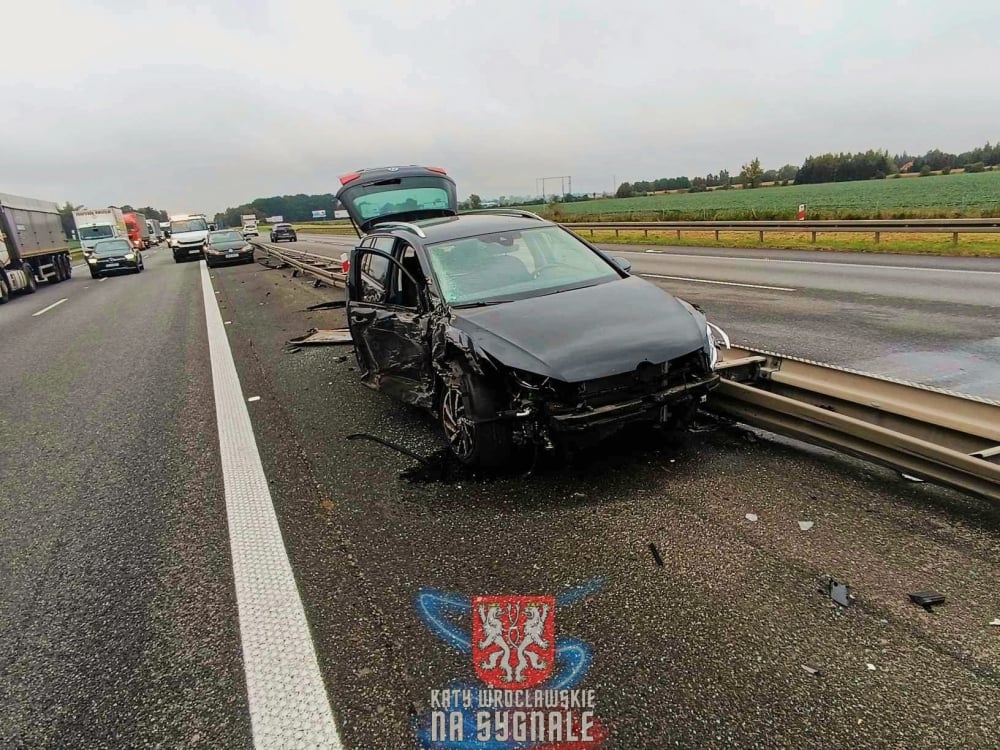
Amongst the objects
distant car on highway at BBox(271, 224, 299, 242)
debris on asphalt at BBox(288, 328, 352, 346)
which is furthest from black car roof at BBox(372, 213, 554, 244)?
distant car on highway at BBox(271, 224, 299, 242)

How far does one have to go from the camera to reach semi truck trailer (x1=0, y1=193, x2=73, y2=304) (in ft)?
70.0

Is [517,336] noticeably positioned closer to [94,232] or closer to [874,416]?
[874,416]

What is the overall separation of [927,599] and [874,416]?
1.58 m

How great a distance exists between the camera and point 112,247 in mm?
29016

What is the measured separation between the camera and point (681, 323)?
422 cm

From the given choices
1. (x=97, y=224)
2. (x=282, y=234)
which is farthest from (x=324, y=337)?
(x=282, y=234)

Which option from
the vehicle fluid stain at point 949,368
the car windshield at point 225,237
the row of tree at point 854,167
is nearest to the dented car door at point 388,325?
the vehicle fluid stain at point 949,368

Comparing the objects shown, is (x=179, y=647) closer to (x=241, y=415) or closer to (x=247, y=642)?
(x=247, y=642)

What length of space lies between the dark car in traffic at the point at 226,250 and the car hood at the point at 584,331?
25582 mm

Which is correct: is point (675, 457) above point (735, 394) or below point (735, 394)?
below

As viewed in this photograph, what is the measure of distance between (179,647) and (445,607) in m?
1.16

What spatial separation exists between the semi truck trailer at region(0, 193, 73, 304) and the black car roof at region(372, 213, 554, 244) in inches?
830

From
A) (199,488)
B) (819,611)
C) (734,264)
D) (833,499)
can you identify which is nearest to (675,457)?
(833,499)

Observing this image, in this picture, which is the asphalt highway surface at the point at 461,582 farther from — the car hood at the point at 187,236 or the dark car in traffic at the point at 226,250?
the car hood at the point at 187,236
